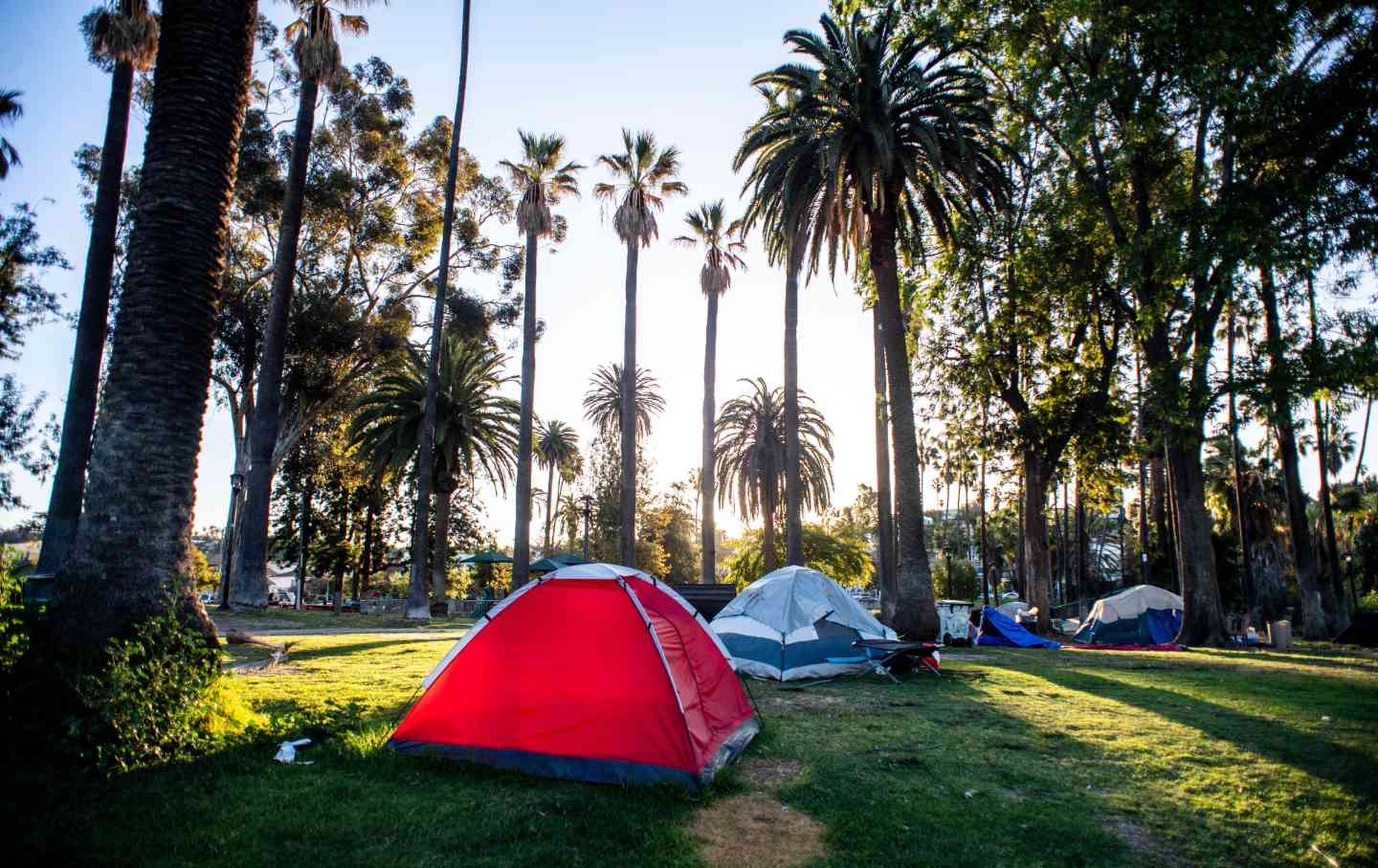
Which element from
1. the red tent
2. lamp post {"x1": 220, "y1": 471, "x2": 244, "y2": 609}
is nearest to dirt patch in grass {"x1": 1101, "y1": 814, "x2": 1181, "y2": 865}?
the red tent

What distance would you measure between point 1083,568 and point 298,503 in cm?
4738

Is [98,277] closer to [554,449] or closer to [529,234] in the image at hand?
[529,234]

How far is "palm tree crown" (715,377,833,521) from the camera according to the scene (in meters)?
37.8

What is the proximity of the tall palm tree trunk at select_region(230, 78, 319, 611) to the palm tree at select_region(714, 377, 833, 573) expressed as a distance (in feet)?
72.5

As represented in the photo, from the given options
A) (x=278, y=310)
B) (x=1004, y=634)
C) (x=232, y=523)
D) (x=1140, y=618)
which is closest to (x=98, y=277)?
(x=278, y=310)

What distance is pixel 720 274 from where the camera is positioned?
107ft

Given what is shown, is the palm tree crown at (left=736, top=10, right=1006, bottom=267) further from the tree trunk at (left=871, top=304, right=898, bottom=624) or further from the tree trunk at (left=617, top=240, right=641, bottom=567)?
the tree trunk at (left=617, top=240, right=641, bottom=567)

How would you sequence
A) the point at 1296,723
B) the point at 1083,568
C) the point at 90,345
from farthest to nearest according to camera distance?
the point at 1083,568 < the point at 90,345 < the point at 1296,723

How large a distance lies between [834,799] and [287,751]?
465cm

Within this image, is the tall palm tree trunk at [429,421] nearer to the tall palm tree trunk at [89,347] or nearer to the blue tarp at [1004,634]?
the tall palm tree trunk at [89,347]

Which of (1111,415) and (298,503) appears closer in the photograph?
(1111,415)

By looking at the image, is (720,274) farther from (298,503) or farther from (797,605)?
(298,503)

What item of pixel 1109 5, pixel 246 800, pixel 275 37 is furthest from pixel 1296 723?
pixel 275 37

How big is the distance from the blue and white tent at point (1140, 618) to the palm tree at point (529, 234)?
20.8 meters
